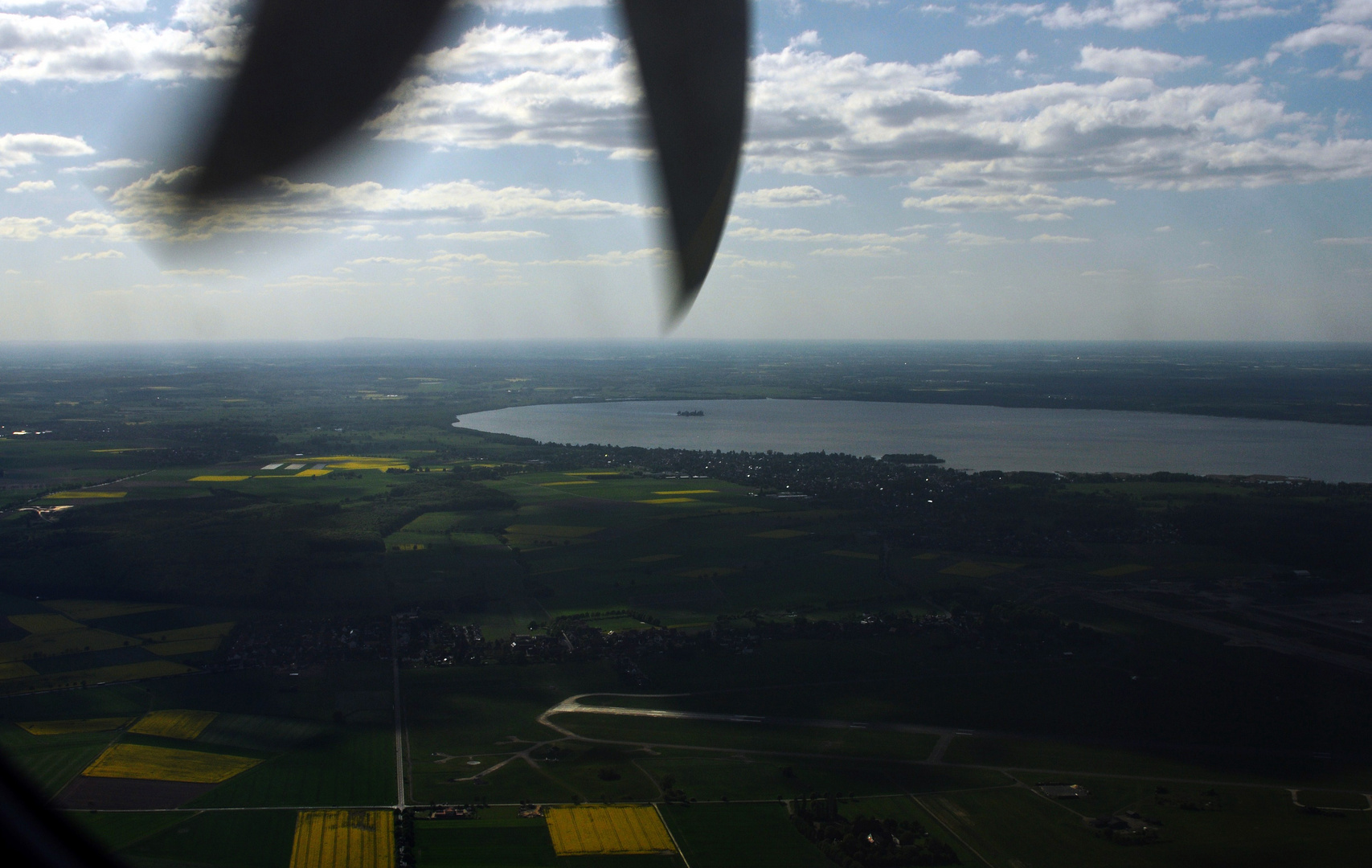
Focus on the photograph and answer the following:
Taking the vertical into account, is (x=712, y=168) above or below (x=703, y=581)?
above

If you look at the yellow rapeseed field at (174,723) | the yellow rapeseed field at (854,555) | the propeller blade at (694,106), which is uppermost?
the propeller blade at (694,106)

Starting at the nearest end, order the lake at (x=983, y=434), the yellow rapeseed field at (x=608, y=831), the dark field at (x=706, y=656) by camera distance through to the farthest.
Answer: the yellow rapeseed field at (x=608, y=831)
the dark field at (x=706, y=656)
the lake at (x=983, y=434)

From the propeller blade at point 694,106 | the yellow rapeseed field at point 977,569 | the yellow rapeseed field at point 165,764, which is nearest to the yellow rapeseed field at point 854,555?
the yellow rapeseed field at point 977,569

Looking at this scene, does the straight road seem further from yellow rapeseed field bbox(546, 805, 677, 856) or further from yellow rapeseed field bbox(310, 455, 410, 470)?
yellow rapeseed field bbox(310, 455, 410, 470)

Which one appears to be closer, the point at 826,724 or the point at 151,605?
the point at 826,724

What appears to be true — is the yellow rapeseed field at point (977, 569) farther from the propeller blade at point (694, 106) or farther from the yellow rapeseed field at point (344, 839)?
the propeller blade at point (694, 106)

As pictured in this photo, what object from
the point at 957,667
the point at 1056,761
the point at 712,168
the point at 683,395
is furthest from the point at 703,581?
the point at 683,395

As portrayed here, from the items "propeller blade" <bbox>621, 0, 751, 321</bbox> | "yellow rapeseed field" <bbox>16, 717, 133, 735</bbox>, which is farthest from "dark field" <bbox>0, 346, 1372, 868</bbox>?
"propeller blade" <bbox>621, 0, 751, 321</bbox>

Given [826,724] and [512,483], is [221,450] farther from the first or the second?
[826,724]
